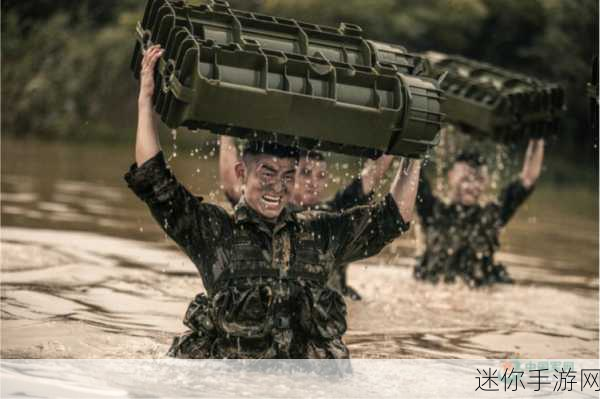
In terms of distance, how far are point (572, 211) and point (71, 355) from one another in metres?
15.1

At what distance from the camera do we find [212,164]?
78.3ft

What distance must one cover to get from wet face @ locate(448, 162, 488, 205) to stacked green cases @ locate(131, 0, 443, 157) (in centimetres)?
554

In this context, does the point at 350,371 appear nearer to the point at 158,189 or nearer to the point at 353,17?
the point at 158,189

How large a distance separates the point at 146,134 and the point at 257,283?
95cm

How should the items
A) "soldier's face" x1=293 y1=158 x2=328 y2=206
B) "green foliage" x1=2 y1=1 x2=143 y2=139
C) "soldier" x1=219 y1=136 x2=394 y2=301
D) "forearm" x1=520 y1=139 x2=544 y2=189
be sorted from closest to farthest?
"soldier" x1=219 y1=136 x2=394 y2=301 → "soldier's face" x1=293 y1=158 x2=328 y2=206 → "forearm" x1=520 y1=139 x2=544 y2=189 → "green foliage" x1=2 y1=1 x2=143 y2=139

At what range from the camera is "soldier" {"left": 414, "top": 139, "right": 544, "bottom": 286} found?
37.9 ft

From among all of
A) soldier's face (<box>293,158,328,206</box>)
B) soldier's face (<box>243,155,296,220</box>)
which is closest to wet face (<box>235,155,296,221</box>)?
soldier's face (<box>243,155,296,220</box>)

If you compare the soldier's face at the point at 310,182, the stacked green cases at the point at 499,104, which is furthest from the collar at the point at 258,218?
the stacked green cases at the point at 499,104

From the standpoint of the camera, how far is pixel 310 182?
9.12 meters

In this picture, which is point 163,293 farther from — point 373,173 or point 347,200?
point 373,173

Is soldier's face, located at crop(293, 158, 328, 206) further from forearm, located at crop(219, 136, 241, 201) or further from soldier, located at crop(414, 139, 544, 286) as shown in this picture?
soldier, located at crop(414, 139, 544, 286)

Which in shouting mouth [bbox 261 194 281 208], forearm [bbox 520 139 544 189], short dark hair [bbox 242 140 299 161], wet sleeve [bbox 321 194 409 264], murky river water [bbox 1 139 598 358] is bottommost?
murky river water [bbox 1 139 598 358]

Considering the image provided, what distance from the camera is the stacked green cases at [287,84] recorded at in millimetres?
5406

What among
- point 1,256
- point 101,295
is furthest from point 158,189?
point 1,256
